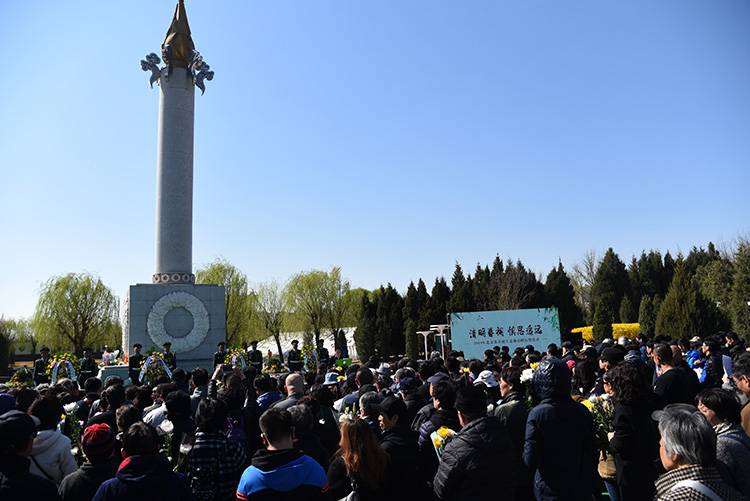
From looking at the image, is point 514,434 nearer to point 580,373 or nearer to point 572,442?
point 572,442

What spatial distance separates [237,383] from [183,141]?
16.5 metres

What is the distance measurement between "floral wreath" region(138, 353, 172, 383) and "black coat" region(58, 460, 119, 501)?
12.0 metres

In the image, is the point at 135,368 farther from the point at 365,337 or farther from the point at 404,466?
the point at 365,337

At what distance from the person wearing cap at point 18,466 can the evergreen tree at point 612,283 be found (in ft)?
130

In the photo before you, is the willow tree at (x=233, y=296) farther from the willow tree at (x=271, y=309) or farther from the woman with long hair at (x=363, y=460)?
the woman with long hair at (x=363, y=460)

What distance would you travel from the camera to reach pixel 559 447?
401cm

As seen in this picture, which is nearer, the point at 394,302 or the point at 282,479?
the point at 282,479

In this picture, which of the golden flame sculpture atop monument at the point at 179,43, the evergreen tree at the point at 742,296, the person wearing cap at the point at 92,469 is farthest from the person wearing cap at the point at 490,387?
the evergreen tree at the point at 742,296

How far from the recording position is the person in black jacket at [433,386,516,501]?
356 cm

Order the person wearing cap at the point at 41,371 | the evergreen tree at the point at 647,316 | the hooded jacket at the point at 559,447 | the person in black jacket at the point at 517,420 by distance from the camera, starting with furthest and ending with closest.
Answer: the evergreen tree at the point at 647,316, the person wearing cap at the point at 41,371, the person in black jacket at the point at 517,420, the hooded jacket at the point at 559,447

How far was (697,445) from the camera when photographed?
261 cm

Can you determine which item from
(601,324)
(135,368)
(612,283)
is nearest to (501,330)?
(135,368)

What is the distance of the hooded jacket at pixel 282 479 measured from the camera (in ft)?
10.3

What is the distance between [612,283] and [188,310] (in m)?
30.8
